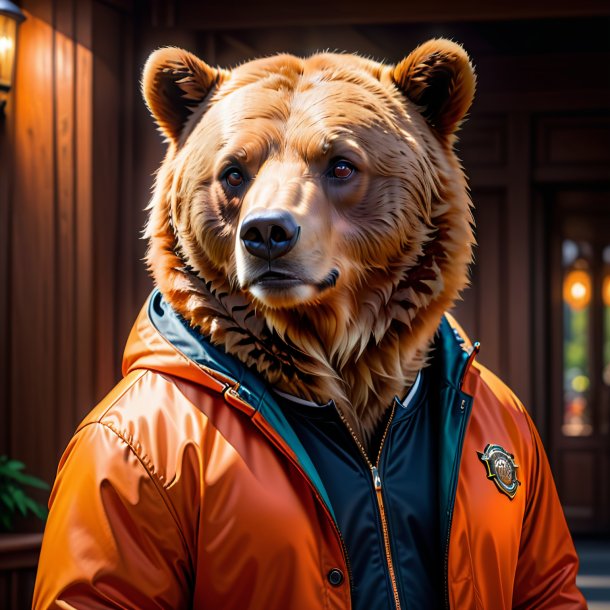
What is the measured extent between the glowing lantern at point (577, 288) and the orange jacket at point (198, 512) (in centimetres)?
575

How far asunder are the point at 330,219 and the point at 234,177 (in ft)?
0.56

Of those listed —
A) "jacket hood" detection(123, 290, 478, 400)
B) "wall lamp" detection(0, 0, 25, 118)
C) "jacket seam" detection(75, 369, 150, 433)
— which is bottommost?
"jacket seam" detection(75, 369, 150, 433)

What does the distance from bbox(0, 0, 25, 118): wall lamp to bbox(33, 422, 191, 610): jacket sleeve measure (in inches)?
108

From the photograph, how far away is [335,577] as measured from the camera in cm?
134

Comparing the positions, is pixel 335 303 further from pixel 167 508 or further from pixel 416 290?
pixel 167 508

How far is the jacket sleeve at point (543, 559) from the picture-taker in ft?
5.32

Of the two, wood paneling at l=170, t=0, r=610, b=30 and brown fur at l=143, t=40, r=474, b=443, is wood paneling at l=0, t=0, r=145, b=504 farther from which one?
brown fur at l=143, t=40, r=474, b=443

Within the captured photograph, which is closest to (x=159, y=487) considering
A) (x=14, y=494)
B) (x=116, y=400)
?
(x=116, y=400)

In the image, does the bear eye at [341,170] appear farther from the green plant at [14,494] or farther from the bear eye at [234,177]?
the green plant at [14,494]

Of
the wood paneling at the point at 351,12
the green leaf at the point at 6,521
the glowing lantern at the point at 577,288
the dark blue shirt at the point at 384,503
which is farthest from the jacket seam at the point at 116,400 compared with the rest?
the glowing lantern at the point at 577,288

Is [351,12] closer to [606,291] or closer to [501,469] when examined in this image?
[501,469]

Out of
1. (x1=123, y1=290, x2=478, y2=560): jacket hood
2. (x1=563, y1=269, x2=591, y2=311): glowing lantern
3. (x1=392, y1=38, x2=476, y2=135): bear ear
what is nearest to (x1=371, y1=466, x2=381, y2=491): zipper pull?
(x1=123, y1=290, x2=478, y2=560): jacket hood

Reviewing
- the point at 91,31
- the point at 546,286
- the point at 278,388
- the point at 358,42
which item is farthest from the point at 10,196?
the point at 546,286

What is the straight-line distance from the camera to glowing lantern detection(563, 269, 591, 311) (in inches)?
273
